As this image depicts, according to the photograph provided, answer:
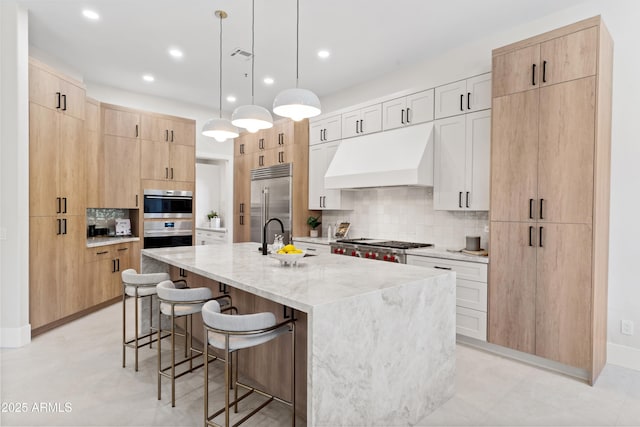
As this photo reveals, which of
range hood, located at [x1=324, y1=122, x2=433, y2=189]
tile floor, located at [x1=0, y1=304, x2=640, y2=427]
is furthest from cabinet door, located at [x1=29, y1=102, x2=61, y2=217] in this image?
range hood, located at [x1=324, y1=122, x2=433, y2=189]

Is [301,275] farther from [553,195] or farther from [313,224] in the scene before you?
[313,224]

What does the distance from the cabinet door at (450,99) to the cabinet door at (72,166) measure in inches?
163

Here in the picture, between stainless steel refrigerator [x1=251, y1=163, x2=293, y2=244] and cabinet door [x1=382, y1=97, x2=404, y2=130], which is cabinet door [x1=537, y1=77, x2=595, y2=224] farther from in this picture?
stainless steel refrigerator [x1=251, y1=163, x2=293, y2=244]

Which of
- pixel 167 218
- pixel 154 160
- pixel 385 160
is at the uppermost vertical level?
pixel 154 160

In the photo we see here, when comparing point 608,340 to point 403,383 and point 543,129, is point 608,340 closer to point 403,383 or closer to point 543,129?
point 543,129

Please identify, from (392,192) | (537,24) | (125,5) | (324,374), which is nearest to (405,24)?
(537,24)

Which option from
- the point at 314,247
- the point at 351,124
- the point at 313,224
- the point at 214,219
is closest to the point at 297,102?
the point at 351,124

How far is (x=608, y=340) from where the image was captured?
314 cm

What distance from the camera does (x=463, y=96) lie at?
376 centimetres

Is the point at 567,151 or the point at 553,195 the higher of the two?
the point at 567,151

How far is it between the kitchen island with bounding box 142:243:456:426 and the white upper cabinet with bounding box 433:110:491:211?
1.56 metres

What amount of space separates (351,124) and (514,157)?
235cm

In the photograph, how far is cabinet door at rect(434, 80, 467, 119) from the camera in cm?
376

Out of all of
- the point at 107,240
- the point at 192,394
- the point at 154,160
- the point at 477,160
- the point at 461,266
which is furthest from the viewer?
the point at 154,160
